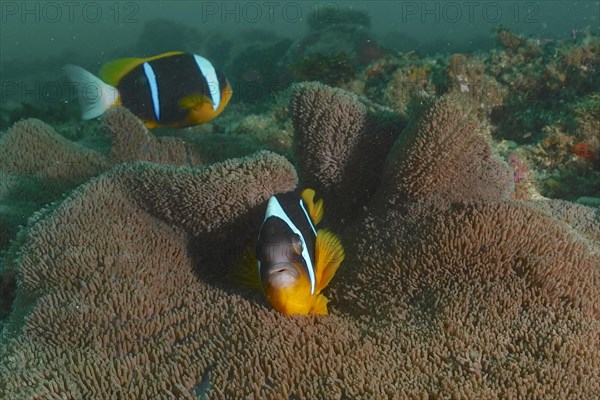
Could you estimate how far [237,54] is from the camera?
41.2 feet

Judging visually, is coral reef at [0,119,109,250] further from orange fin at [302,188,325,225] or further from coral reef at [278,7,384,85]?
coral reef at [278,7,384,85]

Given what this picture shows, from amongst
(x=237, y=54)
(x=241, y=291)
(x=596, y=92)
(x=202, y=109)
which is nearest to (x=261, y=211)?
(x=241, y=291)

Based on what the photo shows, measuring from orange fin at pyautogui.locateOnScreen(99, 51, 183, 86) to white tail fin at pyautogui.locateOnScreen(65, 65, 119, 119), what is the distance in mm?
65

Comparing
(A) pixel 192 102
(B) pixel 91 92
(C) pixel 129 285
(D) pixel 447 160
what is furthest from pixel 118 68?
(D) pixel 447 160

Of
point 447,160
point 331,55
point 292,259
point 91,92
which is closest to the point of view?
point 292,259

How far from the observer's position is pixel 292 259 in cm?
163

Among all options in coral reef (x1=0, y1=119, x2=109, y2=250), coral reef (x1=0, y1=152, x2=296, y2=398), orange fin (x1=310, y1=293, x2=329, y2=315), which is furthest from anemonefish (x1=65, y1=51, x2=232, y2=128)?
orange fin (x1=310, y1=293, x2=329, y2=315)

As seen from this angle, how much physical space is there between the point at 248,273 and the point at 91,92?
2014mm

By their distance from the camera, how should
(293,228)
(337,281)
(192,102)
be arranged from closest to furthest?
(293,228) < (337,281) < (192,102)

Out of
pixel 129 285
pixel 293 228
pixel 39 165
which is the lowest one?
pixel 39 165

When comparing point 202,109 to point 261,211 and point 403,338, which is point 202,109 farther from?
point 403,338

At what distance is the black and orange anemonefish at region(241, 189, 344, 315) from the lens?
1.61 meters

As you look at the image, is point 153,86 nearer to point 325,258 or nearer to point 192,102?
point 192,102

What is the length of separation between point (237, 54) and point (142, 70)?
9.74 metres
